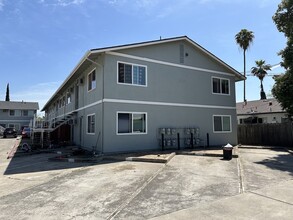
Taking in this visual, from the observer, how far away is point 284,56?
1473 centimetres

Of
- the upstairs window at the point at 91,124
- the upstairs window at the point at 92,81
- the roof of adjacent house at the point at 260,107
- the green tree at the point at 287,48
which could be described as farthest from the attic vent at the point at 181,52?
the roof of adjacent house at the point at 260,107

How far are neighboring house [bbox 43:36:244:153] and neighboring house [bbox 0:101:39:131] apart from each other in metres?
33.7

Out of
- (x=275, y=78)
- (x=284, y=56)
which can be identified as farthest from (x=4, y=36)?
(x=275, y=78)

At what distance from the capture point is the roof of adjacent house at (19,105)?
46403 millimetres

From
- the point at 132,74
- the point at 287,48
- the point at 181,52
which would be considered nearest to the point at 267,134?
the point at 287,48

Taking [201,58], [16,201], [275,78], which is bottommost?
[16,201]

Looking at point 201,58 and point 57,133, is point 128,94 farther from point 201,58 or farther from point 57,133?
point 57,133

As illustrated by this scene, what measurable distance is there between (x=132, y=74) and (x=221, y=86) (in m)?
7.98

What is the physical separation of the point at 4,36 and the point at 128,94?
8840 mm

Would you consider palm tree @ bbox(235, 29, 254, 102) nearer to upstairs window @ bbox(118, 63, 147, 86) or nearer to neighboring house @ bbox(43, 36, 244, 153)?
neighboring house @ bbox(43, 36, 244, 153)

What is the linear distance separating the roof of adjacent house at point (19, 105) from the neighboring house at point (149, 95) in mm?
34034

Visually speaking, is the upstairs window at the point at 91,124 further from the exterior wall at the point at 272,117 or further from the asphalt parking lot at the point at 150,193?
the exterior wall at the point at 272,117

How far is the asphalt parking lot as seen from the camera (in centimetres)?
466

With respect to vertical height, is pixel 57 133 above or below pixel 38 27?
below
